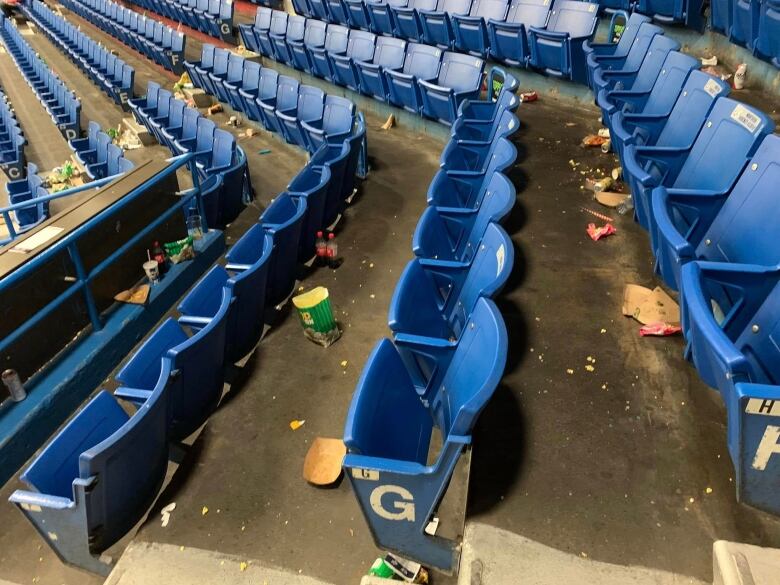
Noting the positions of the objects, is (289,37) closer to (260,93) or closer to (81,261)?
(260,93)

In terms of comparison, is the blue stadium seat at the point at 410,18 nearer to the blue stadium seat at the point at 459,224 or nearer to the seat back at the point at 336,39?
the seat back at the point at 336,39

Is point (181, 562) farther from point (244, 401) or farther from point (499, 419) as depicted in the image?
point (499, 419)

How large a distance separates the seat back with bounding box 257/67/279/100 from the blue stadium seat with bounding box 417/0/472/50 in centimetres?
104

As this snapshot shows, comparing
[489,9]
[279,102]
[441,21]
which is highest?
[489,9]

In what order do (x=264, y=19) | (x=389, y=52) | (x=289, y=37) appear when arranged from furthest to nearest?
(x=264, y=19), (x=289, y=37), (x=389, y=52)

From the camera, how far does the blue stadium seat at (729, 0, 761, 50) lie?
2.34 m

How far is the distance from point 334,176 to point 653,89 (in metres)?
1.27

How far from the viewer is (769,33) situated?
2.26 metres

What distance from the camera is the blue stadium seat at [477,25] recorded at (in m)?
3.35

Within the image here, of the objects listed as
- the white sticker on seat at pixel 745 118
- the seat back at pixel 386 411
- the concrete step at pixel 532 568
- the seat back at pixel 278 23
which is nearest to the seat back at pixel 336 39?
the seat back at pixel 278 23

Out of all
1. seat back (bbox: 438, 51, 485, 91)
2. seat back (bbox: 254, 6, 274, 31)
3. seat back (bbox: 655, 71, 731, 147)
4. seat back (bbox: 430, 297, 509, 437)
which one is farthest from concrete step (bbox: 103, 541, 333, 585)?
seat back (bbox: 254, 6, 274, 31)

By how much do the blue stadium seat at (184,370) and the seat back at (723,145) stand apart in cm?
130

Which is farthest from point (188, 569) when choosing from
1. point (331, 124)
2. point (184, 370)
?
point (331, 124)

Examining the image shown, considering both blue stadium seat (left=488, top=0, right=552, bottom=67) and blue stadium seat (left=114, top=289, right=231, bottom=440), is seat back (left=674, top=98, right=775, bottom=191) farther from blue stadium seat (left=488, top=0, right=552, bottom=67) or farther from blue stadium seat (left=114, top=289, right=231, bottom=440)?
blue stadium seat (left=488, top=0, right=552, bottom=67)
